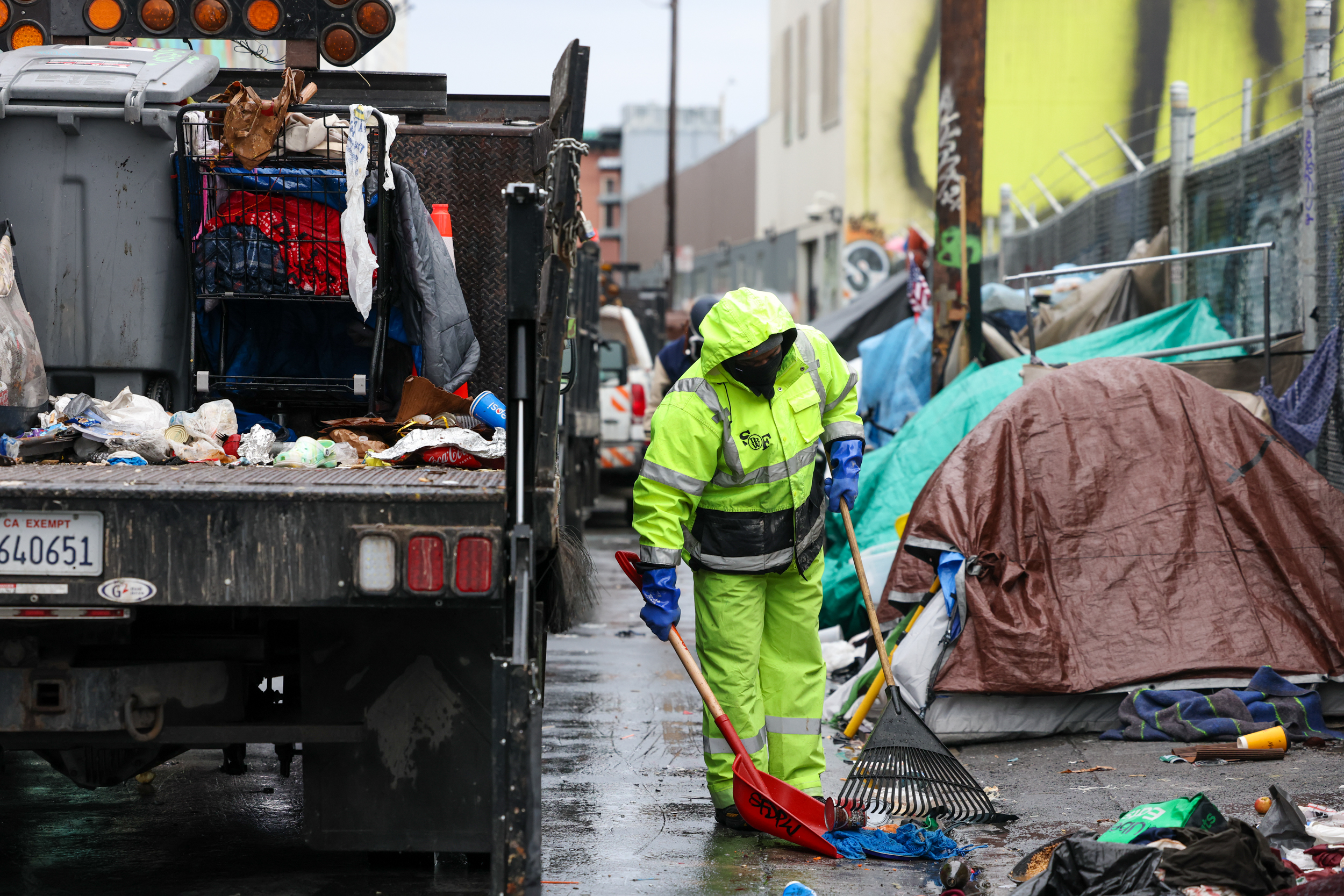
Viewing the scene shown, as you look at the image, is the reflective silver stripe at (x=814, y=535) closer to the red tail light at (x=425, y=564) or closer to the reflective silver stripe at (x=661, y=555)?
the reflective silver stripe at (x=661, y=555)

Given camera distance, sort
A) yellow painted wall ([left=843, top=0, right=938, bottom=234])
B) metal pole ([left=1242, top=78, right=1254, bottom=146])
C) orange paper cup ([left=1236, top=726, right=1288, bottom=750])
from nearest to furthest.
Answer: orange paper cup ([left=1236, top=726, right=1288, bottom=750])
metal pole ([left=1242, top=78, right=1254, bottom=146])
yellow painted wall ([left=843, top=0, right=938, bottom=234])

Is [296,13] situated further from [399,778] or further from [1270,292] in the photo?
[1270,292]

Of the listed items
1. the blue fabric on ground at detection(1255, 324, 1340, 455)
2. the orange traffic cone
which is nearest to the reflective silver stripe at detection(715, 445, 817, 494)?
the orange traffic cone

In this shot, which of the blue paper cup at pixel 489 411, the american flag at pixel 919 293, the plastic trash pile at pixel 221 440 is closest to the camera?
the plastic trash pile at pixel 221 440

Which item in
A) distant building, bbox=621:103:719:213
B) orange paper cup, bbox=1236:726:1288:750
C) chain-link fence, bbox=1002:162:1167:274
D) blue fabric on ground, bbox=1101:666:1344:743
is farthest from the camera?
distant building, bbox=621:103:719:213

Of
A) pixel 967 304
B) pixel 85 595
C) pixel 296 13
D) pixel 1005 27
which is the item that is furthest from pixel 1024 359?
pixel 1005 27

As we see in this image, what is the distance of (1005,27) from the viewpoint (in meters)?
30.0

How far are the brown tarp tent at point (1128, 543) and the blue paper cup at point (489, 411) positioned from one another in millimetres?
2488

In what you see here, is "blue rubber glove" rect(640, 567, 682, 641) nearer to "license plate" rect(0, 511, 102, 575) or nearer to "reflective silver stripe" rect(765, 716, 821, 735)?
"reflective silver stripe" rect(765, 716, 821, 735)

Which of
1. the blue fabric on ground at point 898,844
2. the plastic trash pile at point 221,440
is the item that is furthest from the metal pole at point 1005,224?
the plastic trash pile at point 221,440

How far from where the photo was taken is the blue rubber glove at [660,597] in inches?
187

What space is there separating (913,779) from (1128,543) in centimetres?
176

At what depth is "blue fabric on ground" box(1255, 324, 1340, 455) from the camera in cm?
642

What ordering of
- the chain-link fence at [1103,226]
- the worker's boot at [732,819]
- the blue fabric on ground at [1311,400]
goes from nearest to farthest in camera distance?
the worker's boot at [732,819] → the blue fabric on ground at [1311,400] → the chain-link fence at [1103,226]
